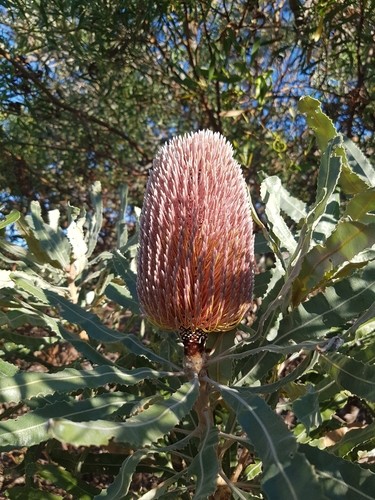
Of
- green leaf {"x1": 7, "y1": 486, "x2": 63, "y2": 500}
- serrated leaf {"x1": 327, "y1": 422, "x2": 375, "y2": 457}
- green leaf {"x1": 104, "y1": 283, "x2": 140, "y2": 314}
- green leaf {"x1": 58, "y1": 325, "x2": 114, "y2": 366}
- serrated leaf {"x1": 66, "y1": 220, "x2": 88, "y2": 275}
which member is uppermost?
serrated leaf {"x1": 66, "y1": 220, "x2": 88, "y2": 275}

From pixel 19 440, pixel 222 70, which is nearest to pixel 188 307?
pixel 19 440

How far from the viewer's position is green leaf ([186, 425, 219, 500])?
1.00 meters

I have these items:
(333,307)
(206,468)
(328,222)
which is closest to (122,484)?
(206,468)

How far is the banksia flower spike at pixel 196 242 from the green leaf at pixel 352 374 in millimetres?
236

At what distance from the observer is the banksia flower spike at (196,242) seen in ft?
4.01

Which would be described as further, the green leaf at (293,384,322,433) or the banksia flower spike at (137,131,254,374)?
the banksia flower spike at (137,131,254,374)

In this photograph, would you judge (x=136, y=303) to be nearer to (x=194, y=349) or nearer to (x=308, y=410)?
(x=194, y=349)

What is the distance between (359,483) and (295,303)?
0.50 metres

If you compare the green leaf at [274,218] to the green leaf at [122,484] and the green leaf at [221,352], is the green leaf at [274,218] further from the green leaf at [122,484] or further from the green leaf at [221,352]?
the green leaf at [122,484]

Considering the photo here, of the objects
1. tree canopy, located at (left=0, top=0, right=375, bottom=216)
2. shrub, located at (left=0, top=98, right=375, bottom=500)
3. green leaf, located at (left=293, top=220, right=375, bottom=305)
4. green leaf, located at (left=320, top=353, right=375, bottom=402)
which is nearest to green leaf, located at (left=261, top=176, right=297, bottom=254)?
shrub, located at (left=0, top=98, right=375, bottom=500)

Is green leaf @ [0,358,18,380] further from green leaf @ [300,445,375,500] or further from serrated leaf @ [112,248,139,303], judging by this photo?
→ green leaf @ [300,445,375,500]

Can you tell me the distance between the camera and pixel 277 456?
0.90 metres

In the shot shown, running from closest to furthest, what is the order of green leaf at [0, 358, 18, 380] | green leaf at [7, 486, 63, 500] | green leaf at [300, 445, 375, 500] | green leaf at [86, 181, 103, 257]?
green leaf at [300, 445, 375, 500] → green leaf at [0, 358, 18, 380] → green leaf at [7, 486, 63, 500] → green leaf at [86, 181, 103, 257]

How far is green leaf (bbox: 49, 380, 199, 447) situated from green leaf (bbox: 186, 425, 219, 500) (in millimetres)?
106
